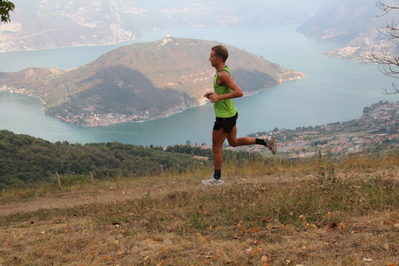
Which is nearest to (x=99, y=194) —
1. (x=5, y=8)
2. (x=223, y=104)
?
(x=223, y=104)

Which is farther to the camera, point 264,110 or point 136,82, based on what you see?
point 136,82

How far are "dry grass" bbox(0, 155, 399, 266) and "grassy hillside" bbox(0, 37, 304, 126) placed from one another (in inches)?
3088

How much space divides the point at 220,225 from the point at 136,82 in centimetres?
10370

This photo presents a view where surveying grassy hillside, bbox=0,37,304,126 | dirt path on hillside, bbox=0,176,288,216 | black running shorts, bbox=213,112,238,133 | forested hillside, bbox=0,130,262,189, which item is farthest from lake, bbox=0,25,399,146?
black running shorts, bbox=213,112,238,133

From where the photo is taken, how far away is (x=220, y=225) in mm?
3260

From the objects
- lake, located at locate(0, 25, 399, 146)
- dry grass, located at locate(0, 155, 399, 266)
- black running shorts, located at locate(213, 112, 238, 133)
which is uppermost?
lake, located at locate(0, 25, 399, 146)

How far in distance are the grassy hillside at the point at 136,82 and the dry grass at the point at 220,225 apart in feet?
257

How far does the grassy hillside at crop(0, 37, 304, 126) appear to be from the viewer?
87688 millimetres

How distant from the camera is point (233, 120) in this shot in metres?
4.17

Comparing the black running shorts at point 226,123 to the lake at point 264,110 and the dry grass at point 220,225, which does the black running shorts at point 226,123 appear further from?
the lake at point 264,110

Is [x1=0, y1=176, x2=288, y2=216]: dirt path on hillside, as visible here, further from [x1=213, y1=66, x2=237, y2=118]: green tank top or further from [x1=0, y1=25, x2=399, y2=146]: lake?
[x1=0, y1=25, x2=399, y2=146]: lake

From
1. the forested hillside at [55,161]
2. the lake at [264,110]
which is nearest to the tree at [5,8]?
the forested hillside at [55,161]

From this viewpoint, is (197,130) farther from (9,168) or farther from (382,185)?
(382,185)

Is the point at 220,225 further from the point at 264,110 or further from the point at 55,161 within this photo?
the point at 264,110
